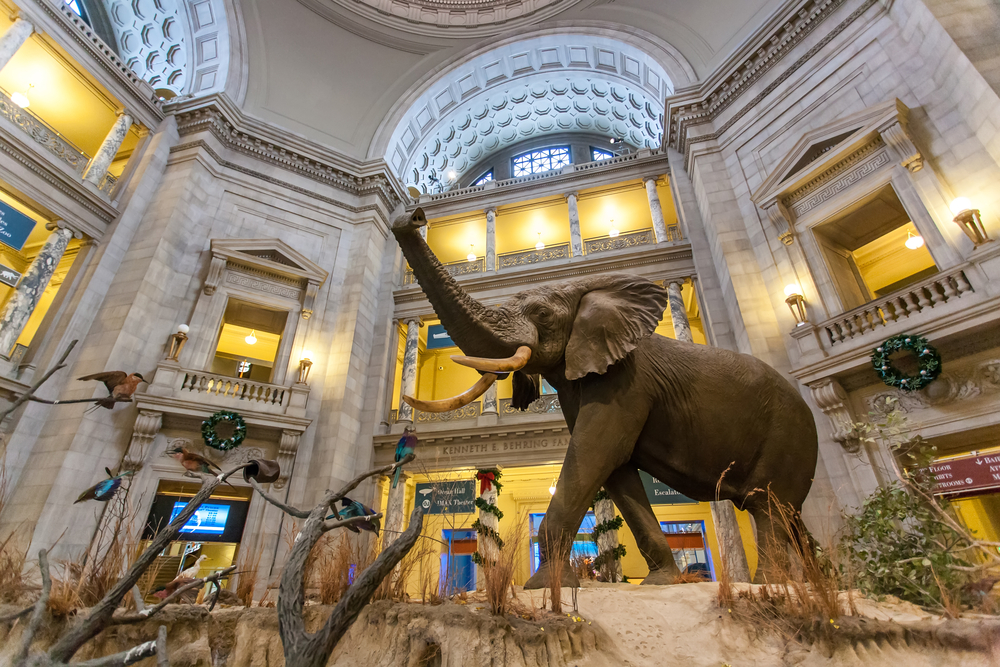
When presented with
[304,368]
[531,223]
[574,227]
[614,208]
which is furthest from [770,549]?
[531,223]

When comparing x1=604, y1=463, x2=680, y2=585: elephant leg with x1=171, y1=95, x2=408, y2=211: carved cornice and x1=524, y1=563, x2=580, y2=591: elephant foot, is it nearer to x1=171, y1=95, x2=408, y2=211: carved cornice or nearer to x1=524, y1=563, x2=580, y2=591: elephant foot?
x1=524, y1=563, x2=580, y2=591: elephant foot

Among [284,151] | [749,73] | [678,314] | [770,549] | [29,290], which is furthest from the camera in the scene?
[284,151]

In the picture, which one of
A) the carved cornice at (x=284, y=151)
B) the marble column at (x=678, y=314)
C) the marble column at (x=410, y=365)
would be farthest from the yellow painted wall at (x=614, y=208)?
the marble column at (x=410, y=365)

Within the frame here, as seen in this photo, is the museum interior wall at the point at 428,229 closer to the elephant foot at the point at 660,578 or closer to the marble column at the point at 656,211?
the marble column at the point at 656,211

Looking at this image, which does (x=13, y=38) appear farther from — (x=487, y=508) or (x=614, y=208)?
(x=614, y=208)

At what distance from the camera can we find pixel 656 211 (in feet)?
42.9

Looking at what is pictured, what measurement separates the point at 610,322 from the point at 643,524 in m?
1.41

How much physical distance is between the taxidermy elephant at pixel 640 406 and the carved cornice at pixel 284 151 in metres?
12.3

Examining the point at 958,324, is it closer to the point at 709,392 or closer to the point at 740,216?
the point at 740,216

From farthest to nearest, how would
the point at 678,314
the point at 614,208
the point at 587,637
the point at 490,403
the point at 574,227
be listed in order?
1. the point at 614,208
2. the point at 574,227
3. the point at 490,403
4. the point at 678,314
5. the point at 587,637

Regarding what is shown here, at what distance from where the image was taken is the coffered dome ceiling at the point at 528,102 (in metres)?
15.6

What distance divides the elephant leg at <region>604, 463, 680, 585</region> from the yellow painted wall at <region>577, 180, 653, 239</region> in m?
12.4

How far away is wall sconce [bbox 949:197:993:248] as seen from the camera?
6426 mm

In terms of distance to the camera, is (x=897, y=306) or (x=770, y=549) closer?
(x=770, y=549)
